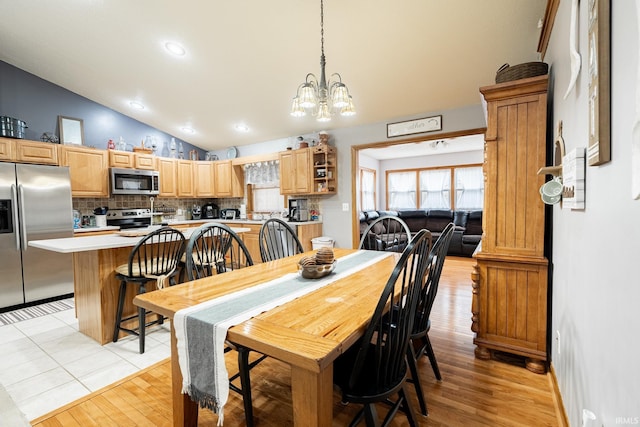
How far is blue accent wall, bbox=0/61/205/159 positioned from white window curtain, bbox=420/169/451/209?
663 cm

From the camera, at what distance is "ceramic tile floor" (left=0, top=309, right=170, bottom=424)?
1879 mm

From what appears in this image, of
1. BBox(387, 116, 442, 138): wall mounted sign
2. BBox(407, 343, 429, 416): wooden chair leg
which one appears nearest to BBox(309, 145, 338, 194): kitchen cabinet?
BBox(387, 116, 442, 138): wall mounted sign

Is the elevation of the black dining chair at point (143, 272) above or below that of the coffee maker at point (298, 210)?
below

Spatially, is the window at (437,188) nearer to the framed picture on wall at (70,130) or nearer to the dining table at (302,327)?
the dining table at (302,327)

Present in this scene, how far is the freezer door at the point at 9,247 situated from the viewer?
3381 millimetres

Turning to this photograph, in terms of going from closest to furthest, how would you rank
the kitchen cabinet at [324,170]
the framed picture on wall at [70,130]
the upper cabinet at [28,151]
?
the upper cabinet at [28,151] < the framed picture on wall at [70,130] < the kitchen cabinet at [324,170]

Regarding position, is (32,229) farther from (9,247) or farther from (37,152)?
(37,152)

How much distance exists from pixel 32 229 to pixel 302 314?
4137mm

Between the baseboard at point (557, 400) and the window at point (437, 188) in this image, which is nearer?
the baseboard at point (557, 400)

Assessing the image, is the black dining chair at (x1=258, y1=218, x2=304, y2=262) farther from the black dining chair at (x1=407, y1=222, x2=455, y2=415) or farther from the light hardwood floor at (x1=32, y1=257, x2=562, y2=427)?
the black dining chair at (x1=407, y1=222, x2=455, y2=415)

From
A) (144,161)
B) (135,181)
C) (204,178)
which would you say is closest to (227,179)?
(204,178)

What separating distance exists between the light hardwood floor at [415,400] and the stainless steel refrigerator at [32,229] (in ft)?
8.69

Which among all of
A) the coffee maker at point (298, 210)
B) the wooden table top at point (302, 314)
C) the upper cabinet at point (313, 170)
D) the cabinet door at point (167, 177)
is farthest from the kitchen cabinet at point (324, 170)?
the wooden table top at point (302, 314)

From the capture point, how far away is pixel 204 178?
19.2 feet
